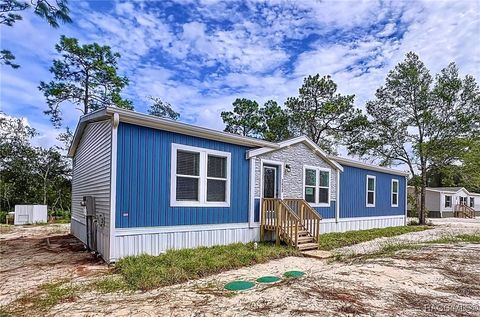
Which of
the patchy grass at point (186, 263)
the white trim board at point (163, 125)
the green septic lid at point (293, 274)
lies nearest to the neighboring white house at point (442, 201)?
the white trim board at point (163, 125)

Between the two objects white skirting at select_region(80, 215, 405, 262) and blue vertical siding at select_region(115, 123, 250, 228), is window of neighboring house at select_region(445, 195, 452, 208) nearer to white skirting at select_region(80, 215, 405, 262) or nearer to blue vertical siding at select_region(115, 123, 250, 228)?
white skirting at select_region(80, 215, 405, 262)

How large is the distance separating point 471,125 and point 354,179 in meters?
9.44

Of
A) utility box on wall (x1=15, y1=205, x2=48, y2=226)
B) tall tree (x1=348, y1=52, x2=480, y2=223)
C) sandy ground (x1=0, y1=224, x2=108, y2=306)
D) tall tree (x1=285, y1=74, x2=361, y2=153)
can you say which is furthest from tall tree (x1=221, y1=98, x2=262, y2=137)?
sandy ground (x1=0, y1=224, x2=108, y2=306)

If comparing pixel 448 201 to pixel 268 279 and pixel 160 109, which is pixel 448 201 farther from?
pixel 268 279

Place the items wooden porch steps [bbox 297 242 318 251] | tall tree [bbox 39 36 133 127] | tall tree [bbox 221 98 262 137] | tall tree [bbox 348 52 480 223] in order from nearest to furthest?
wooden porch steps [bbox 297 242 318 251] < tall tree [bbox 348 52 480 223] < tall tree [bbox 39 36 133 127] < tall tree [bbox 221 98 262 137]

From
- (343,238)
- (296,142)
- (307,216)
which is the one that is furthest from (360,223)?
(296,142)

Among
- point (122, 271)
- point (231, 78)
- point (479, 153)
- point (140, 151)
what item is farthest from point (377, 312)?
point (479, 153)

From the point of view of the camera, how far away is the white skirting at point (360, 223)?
1158 cm

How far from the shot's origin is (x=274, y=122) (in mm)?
24906

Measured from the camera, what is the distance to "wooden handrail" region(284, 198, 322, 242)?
9070 mm

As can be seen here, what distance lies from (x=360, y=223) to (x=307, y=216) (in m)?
4.75

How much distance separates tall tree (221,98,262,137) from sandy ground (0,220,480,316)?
19215 mm

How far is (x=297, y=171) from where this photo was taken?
34.4ft

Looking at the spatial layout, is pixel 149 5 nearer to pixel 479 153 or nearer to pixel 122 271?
pixel 122 271
